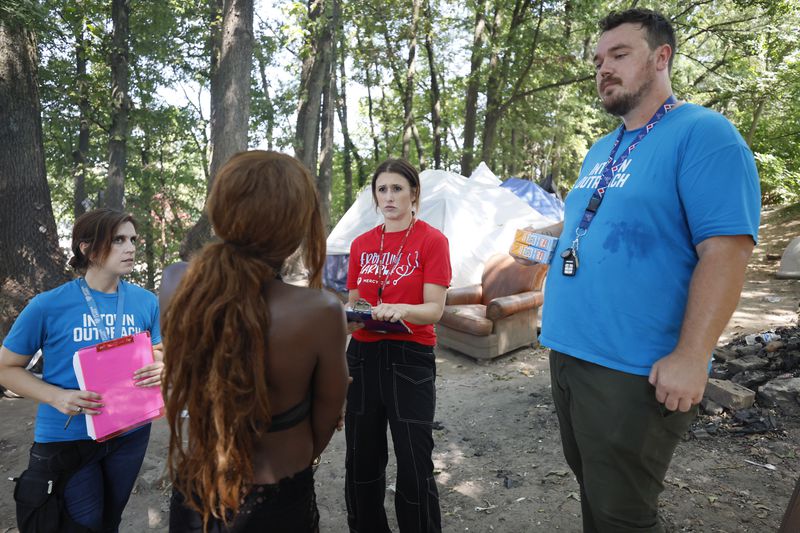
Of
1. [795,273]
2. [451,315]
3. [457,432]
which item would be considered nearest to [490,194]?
[451,315]

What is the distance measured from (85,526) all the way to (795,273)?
12.0m

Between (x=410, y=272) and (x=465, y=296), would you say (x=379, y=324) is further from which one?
(x=465, y=296)

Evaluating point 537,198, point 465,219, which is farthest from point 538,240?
point 537,198

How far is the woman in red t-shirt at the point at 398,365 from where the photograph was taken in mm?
2238

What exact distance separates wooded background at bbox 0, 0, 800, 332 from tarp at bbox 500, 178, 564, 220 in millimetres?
1432

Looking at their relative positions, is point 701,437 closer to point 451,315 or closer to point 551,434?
point 551,434

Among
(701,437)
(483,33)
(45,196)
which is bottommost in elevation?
(701,437)

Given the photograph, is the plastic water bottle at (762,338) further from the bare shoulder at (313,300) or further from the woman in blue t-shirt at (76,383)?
the woman in blue t-shirt at (76,383)

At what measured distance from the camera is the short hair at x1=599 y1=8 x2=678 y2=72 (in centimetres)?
171

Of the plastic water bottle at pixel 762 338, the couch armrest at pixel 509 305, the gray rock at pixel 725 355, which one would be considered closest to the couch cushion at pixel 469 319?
the couch armrest at pixel 509 305

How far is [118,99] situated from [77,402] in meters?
11.8

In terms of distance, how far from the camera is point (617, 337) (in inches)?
63.3

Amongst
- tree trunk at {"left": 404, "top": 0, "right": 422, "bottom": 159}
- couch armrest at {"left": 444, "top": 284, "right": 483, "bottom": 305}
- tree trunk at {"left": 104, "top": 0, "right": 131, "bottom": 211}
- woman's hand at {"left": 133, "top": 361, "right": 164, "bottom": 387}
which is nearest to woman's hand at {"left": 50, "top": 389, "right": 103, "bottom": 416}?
woman's hand at {"left": 133, "top": 361, "right": 164, "bottom": 387}

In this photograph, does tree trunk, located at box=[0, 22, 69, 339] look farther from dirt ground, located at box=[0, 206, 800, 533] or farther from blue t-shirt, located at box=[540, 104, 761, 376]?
blue t-shirt, located at box=[540, 104, 761, 376]
